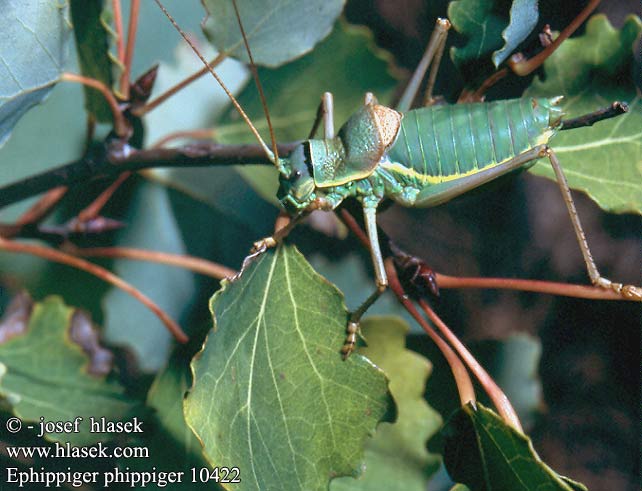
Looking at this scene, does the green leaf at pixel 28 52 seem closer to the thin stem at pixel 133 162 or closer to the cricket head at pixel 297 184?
the thin stem at pixel 133 162

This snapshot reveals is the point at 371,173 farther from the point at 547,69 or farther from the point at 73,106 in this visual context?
the point at 73,106

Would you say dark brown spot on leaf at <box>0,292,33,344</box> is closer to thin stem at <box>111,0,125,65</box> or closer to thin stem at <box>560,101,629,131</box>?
thin stem at <box>111,0,125,65</box>

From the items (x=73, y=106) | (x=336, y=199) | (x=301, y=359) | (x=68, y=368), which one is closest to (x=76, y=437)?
(x=68, y=368)

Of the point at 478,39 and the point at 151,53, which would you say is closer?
the point at 478,39

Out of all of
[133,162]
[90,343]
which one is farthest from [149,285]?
[133,162]

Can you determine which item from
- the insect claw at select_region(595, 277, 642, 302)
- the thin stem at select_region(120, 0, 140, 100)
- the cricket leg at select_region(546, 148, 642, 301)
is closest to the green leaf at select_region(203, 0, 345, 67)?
the thin stem at select_region(120, 0, 140, 100)

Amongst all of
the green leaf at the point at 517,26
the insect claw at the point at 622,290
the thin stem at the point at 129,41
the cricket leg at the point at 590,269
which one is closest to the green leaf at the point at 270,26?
the thin stem at the point at 129,41
